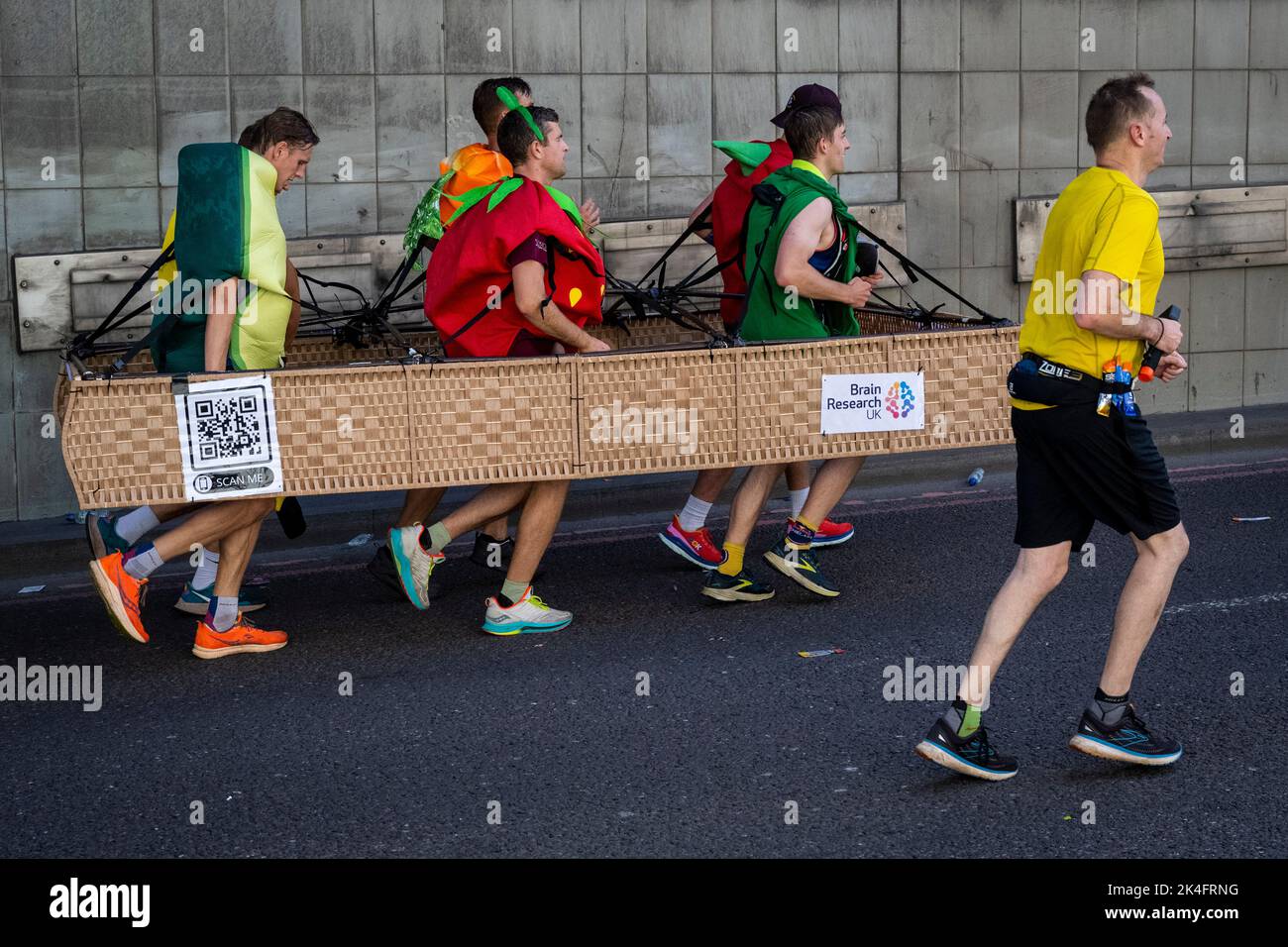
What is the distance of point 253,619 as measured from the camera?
739 centimetres

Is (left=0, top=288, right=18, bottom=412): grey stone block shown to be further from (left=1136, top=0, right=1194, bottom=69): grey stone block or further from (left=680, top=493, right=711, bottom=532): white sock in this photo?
(left=1136, top=0, right=1194, bottom=69): grey stone block

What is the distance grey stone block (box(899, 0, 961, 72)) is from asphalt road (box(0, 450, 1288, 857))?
155 inches

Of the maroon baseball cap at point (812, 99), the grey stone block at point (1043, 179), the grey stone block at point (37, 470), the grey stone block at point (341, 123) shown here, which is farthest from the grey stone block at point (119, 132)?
the grey stone block at point (1043, 179)

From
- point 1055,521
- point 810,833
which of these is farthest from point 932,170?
point 810,833

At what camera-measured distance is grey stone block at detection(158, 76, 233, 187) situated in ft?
31.9

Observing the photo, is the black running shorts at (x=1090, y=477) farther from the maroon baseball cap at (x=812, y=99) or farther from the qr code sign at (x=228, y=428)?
the qr code sign at (x=228, y=428)

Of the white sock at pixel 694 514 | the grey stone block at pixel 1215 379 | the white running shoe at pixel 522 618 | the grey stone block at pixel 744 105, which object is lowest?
the white running shoe at pixel 522 618

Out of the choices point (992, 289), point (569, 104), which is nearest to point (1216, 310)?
point (992, 289)

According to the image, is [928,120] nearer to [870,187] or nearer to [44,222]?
[870,187]

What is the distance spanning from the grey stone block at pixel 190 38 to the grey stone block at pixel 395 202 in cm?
106

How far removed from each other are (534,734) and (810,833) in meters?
1.20

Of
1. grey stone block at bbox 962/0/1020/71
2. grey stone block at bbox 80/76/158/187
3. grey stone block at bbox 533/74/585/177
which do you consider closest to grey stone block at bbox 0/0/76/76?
grey stone block at bbox 80/76/158/187

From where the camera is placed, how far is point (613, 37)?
10.5 m

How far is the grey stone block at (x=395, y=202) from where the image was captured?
1014 centimetres
